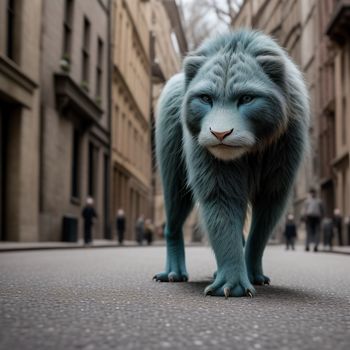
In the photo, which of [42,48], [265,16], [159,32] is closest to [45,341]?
[42,48]

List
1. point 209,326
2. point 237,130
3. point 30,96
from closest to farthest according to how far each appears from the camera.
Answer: point 209,326 → point 237,130 → point 30,96

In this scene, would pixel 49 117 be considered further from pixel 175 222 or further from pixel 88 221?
pixel 175 222

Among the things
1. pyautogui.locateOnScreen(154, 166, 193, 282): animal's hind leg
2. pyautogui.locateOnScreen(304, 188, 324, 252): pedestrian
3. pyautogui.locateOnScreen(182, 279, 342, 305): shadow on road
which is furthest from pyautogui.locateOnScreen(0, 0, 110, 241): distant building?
pyautogui.locateOnScreen(182, 279, 342, 305): shadow on road

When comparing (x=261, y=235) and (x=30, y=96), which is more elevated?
(x=30, y=96)

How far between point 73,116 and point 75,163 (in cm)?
188

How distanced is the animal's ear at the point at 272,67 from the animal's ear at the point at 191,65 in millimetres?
403

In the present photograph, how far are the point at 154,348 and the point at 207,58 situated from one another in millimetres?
2608

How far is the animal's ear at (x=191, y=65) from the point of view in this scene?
194 inches

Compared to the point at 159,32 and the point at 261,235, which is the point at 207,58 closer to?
the point at 261,235

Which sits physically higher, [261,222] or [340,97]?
[340,97]

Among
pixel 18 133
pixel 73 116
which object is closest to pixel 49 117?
pixel 18 133

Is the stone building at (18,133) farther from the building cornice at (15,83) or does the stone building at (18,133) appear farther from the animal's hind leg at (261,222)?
the animal's hind leg at (261,222)

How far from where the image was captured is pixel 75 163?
86.4 ft

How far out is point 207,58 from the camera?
493cm
